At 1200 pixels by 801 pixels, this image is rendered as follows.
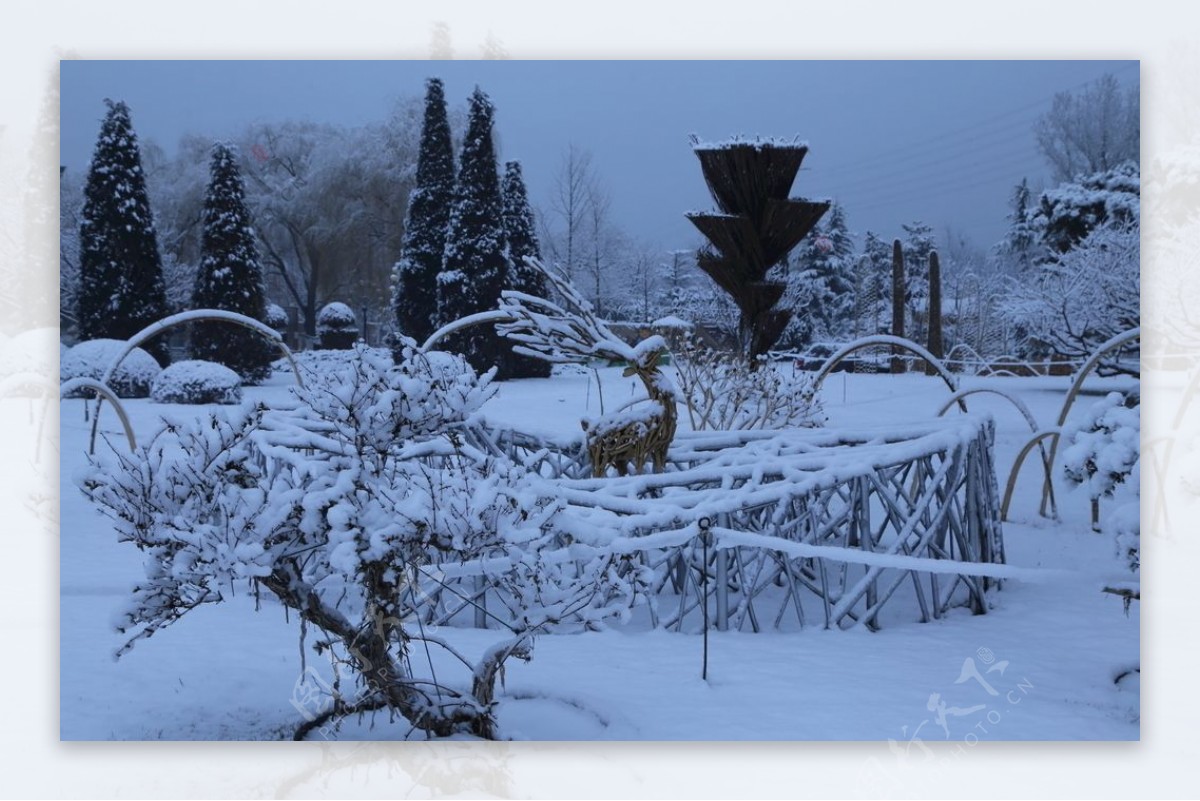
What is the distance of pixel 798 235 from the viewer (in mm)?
3689

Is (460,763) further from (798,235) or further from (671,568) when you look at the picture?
(798,235)

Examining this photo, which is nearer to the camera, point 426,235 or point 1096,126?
point 1096,126

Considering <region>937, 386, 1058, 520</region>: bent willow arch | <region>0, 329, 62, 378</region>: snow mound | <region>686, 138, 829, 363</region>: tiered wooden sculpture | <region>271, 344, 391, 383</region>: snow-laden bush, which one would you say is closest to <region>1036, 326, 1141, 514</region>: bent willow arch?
<region>937, 386, 1058, 520</region>: bent willow arch

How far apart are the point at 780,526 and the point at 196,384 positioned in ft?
6.41

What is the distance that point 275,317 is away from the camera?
3.56 metres

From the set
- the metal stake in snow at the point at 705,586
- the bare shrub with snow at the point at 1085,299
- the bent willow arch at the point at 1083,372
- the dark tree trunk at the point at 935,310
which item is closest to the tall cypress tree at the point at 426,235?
the metal stake in snow at the point at 705,586

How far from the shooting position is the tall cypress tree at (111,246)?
3.42 metres

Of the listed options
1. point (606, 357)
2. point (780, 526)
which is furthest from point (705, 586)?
point (606, 357)

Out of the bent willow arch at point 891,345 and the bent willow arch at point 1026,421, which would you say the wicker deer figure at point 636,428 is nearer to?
the bent willow arch at point 891,345

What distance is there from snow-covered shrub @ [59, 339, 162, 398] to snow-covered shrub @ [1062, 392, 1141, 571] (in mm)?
2867

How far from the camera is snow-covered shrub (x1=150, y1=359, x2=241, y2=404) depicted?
11.4ft

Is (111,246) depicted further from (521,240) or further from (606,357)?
(606,357)

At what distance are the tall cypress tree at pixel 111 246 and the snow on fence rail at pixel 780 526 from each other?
65 cm

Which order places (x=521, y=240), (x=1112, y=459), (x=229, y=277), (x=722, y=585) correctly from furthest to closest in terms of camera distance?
(x=521, y=240), (x=229, y=277), (x=722, y=585), (x=1112, y=459)
